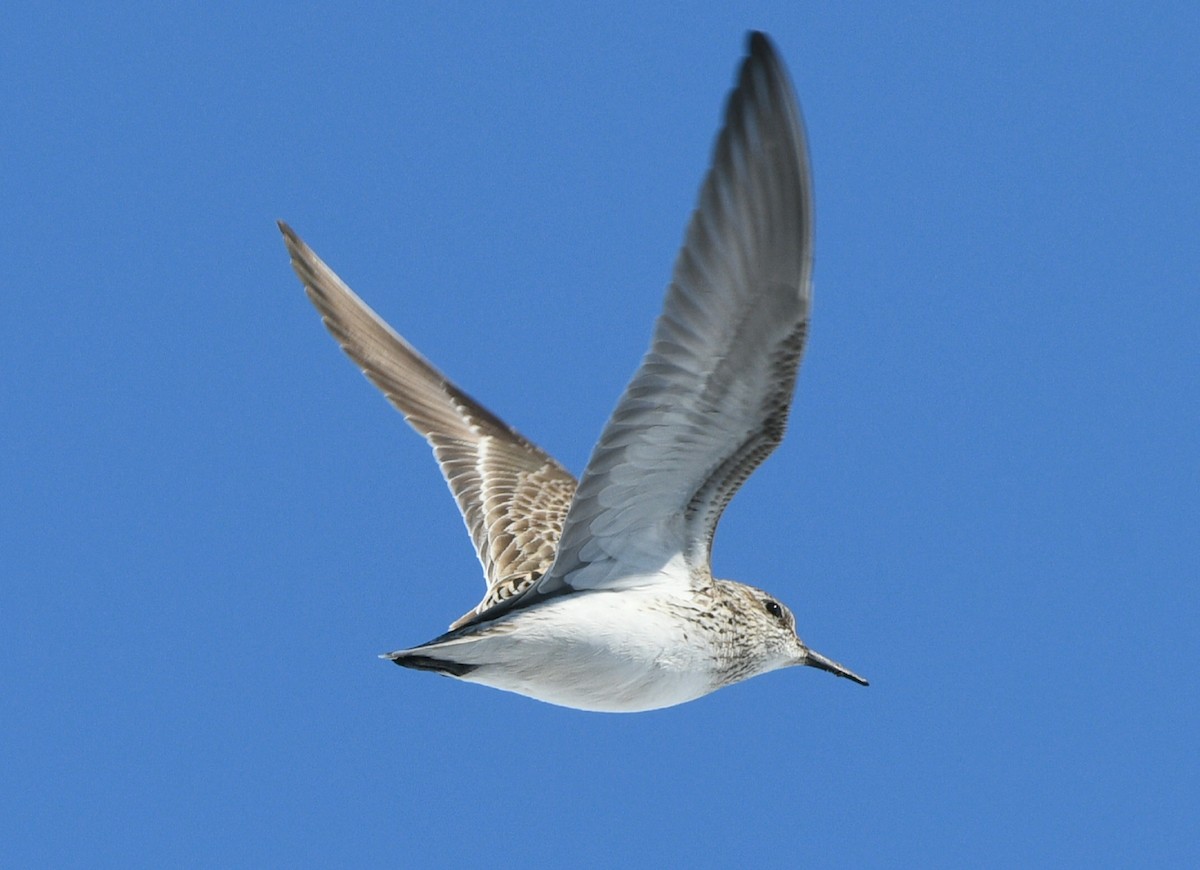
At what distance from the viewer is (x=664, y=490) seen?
6.34m

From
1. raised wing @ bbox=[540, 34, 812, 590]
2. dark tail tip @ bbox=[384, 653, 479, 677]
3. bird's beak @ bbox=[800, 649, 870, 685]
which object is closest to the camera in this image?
raised wing @ bbox=[540, 34, 812, 590]

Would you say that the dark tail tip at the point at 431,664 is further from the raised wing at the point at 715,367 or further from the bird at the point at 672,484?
→ the raised wing at the point at 715,367

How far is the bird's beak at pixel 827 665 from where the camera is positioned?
7.73m

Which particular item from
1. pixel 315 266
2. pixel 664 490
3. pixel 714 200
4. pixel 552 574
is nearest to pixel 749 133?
pixel 714 200

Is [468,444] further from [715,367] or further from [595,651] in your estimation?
[715,367]

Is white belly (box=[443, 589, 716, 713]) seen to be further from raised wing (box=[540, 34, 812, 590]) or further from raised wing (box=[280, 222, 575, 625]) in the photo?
raised wing (box=[280, 222, 575, 625])

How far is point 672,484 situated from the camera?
6305 millimetres

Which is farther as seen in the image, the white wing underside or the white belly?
the white belly

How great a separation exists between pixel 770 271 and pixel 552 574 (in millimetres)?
1743

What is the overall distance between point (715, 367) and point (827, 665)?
2.65m

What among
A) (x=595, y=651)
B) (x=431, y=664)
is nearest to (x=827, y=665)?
(x=595, y=651)

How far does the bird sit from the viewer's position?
5340mm


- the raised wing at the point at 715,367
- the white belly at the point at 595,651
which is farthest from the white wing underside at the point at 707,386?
the white belly at the point at 595,651

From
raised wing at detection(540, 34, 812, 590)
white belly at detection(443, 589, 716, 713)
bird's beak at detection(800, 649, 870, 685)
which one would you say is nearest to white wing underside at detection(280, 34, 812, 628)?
raised wing at detection(540, 34, 812, 590)
